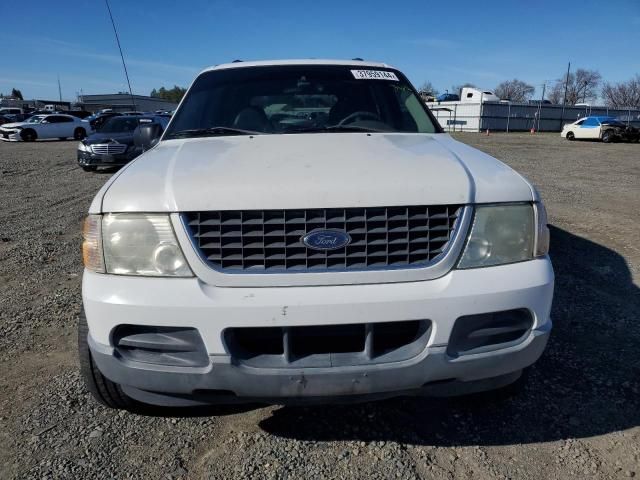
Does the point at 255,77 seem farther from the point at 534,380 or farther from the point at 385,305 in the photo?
the point at 534,380

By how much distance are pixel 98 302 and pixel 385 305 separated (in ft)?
3.58

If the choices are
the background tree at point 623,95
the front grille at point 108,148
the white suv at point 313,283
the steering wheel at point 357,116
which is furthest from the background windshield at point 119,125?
the background tree at point 623,95

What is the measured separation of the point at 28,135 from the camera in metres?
25.9

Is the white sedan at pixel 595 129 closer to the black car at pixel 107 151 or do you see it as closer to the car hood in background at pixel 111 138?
the black car at pixel 107 151

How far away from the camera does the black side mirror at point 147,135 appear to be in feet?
11.6

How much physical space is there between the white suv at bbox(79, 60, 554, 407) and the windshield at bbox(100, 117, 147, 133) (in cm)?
1259

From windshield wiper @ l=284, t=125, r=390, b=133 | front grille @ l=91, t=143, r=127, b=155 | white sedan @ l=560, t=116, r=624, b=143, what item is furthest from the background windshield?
white sedan @ l=560, t=116, r=624, b=143

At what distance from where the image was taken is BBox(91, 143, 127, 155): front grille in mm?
12297

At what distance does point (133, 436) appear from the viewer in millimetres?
2398

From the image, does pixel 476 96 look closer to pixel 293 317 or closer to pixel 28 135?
pixel 28 135

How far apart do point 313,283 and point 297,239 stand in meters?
0.18

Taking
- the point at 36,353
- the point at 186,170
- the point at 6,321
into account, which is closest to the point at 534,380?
the point at 186,170

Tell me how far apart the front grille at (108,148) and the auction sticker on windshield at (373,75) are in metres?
10.1

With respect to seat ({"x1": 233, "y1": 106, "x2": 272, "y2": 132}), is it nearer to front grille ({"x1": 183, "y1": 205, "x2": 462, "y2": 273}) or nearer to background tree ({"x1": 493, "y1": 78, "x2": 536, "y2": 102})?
front grille ({"x1": 183, "y1": 205, "x2": 462, "y2": 273})
